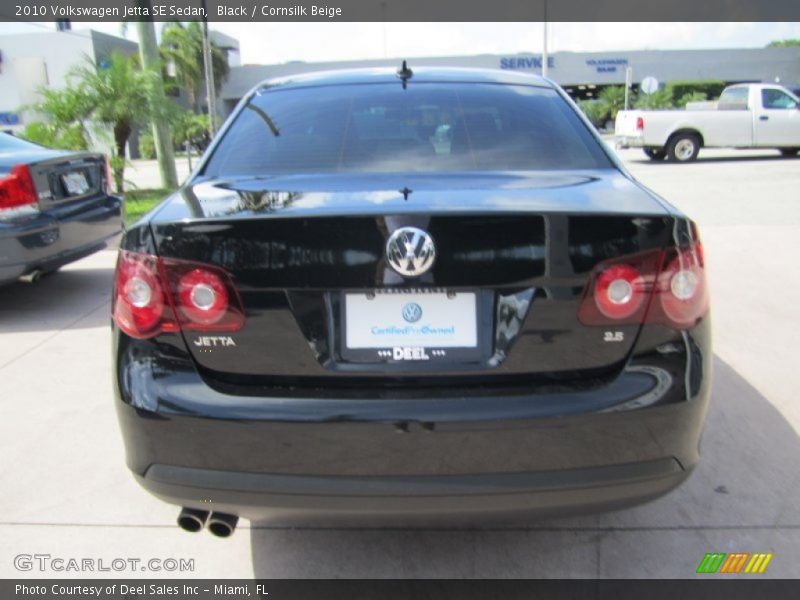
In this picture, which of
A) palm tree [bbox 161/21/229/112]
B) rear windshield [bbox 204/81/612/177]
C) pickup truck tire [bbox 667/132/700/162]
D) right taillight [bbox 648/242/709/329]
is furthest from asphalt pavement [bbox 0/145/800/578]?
palm tree [bbox 161/21/229/112]

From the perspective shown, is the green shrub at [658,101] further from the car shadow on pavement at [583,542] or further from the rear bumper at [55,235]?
the car shadow on pavement at [583,542]

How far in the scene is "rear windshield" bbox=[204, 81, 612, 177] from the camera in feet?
8.54

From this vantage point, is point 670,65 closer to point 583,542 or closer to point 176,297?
point 583,542

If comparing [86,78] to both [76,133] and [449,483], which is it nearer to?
[76,133]

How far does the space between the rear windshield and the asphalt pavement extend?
1.36m

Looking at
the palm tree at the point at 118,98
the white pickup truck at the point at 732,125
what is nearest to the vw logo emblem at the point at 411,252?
the palm tree at the point at 118,98

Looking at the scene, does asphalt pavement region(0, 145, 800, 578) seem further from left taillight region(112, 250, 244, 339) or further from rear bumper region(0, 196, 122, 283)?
left taillight region(112, 250, 244, 339)

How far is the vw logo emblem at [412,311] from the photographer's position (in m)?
1.90

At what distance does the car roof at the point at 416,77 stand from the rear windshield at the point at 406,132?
70 mm

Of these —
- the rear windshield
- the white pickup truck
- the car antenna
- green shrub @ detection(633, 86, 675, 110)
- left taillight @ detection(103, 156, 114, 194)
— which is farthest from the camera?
green shrub @ detection(633, 86, 675, 110)

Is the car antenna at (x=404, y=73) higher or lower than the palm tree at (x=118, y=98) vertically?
lower

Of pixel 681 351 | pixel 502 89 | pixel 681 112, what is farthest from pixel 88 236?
pixel 681 112

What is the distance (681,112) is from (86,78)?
45.9 feet

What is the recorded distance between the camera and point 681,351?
1985 mm
